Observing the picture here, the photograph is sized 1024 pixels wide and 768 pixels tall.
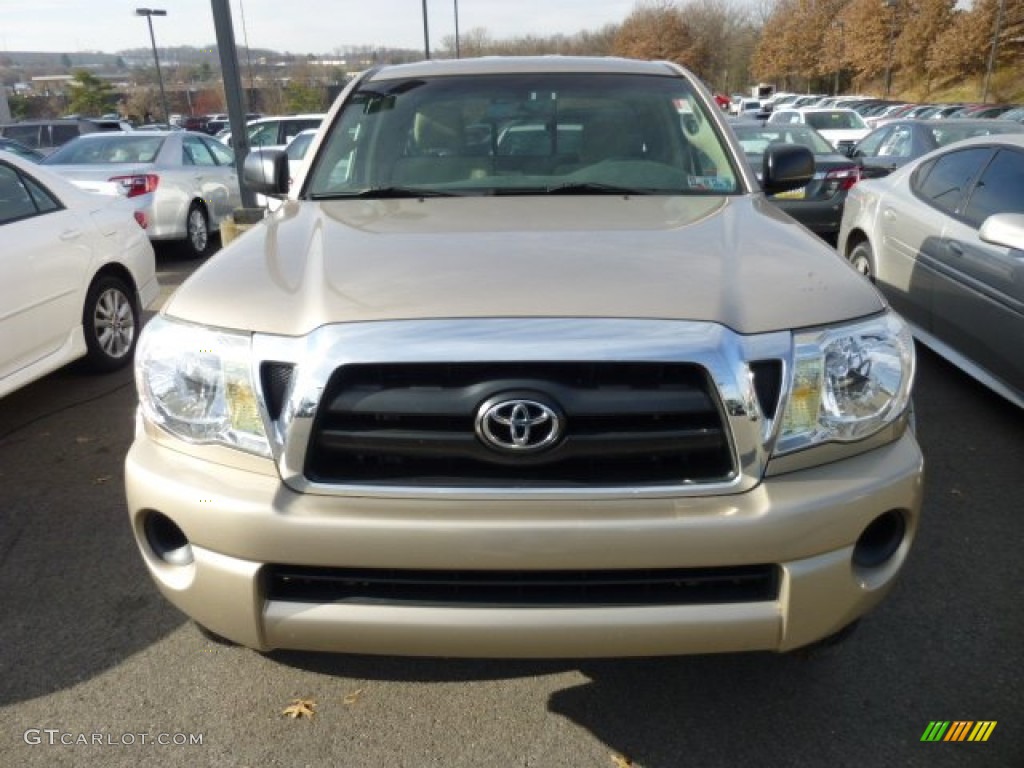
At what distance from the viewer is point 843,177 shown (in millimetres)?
9883

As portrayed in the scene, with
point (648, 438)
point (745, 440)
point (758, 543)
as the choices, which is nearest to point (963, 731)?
point (758, 543)

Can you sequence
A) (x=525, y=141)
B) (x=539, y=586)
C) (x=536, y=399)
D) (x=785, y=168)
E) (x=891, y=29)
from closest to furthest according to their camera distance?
(x=536, y=399), (x=539, y=586), (x=525, y=141), (x=785, y=168), (x=891, y=29)

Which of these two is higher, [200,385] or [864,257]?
[200,385]

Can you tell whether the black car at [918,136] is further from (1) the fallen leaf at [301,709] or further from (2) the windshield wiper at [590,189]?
(1) the fallen leaf at [301,709]

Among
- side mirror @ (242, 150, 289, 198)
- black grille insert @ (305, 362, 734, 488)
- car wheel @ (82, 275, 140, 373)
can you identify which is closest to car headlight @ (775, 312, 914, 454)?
black grille insert @ (305, 362, 734, 488)

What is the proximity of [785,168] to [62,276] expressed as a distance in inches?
163

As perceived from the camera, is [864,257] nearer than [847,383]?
No

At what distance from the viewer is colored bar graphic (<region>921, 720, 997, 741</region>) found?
2457 millimetres

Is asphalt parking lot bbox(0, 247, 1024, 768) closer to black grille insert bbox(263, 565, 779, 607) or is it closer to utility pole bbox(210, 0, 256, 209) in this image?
black grille insert bbox(263, 565, 779, 607)

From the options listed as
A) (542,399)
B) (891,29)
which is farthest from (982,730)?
(891,29)

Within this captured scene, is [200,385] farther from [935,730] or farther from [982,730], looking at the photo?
[982,730]

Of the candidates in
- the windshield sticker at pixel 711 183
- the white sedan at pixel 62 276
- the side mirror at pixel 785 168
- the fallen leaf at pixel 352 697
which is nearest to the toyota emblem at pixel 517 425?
the fallen leaf at pixel 352 697

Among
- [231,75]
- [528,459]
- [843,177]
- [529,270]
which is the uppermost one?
[231,75]

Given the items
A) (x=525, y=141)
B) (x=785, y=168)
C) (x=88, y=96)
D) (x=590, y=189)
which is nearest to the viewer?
(x=590, y=189)
